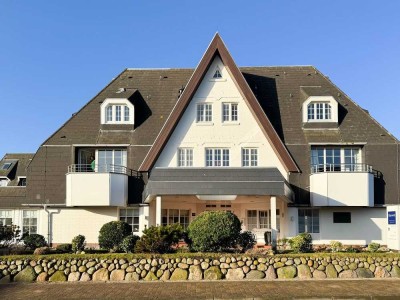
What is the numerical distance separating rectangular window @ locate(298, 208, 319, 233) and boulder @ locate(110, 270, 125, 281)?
48.5 ft

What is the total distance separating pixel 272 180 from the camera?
82.1ft

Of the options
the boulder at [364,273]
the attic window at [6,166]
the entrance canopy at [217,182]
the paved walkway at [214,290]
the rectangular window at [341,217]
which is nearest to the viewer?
the paved walkway at [214,290]

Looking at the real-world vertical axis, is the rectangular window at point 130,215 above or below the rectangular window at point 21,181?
below

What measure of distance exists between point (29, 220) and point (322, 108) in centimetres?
2066

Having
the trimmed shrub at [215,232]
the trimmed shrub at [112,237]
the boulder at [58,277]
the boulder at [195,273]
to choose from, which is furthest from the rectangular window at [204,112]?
the boulder at [58,277]

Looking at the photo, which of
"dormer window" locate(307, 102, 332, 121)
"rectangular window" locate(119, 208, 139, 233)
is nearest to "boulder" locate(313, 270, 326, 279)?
"rectangular window" locate(119, 208, 139, 233)

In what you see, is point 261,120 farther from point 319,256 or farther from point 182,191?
point 319,256

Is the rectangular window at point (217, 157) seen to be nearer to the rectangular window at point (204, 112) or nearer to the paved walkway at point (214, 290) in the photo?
the rectangular window at point (204, 112)

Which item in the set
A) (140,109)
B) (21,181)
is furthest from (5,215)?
(140,109)

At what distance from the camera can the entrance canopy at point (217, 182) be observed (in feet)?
80.3

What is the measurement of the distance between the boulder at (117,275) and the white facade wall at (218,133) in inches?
482

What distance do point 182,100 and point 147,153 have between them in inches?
159

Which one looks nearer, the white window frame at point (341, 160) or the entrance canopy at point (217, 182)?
the entrance canopy at point (217, 182)

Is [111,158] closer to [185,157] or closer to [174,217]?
[185,157]
